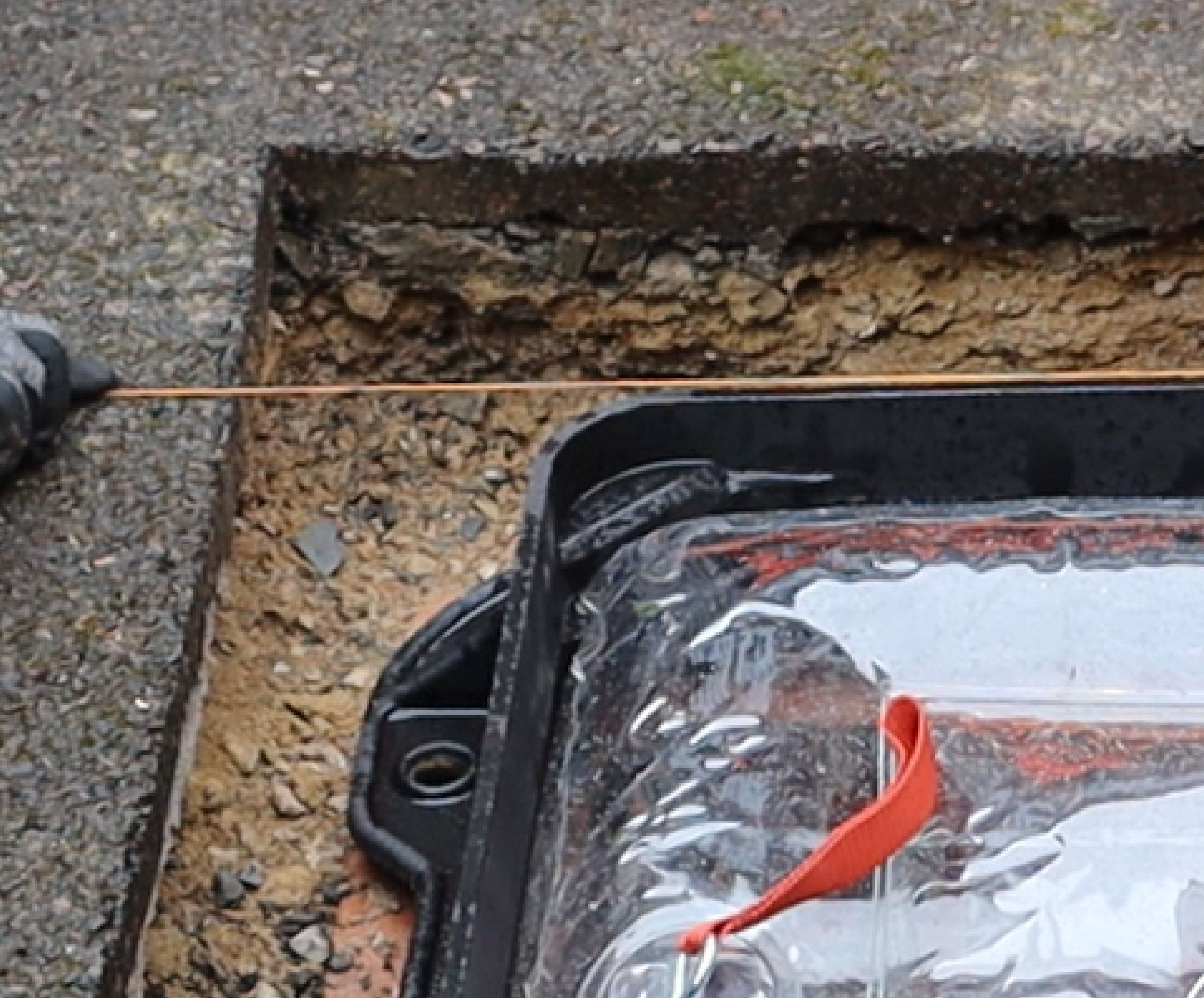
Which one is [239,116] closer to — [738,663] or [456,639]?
[456,639]

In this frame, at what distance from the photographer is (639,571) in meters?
1.36

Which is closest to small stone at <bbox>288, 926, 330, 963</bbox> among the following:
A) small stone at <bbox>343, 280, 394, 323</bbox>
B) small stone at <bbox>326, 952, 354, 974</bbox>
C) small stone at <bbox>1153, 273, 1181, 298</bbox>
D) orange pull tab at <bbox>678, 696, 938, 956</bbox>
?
small stone at <bbox>326, 952, 354, 974</bbox>

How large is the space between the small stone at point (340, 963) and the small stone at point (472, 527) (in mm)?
388

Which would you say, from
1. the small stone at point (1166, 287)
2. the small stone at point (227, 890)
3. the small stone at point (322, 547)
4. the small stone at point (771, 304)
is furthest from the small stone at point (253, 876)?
the small stone at point (1166, 287)

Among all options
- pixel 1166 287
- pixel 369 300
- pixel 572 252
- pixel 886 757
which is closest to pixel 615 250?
pixel 572 252

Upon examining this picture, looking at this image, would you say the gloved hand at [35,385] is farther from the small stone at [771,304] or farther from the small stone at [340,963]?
the small stone at [771,304]

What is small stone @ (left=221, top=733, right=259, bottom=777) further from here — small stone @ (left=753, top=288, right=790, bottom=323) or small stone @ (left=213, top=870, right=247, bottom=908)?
small stone @ (left=753, top=288, right=790, bottom=323)

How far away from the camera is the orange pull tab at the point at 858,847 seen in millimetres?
1120

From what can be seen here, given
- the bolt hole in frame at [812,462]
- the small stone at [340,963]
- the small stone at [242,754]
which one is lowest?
the small stone at [340,963]

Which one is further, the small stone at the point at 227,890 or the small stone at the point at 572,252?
the small stone at the point at 572,252

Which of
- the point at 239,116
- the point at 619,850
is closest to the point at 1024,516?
the point at 619,850

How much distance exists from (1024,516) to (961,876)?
0.87ft

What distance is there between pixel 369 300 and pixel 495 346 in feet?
0.34

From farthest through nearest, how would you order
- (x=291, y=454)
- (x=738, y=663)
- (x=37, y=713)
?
(x=291, y=454), (x=37, y=713), (x=738, y=663)
